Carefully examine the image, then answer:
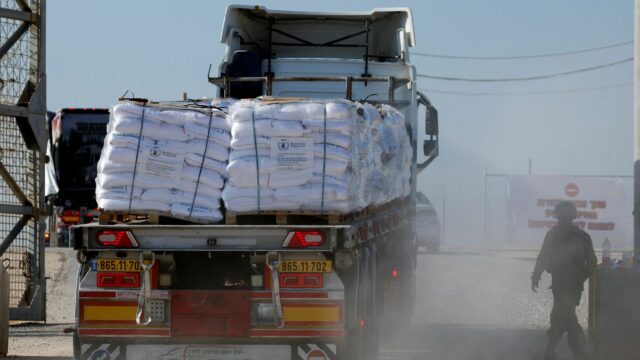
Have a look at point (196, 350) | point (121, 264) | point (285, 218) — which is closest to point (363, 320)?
point (285, 218)

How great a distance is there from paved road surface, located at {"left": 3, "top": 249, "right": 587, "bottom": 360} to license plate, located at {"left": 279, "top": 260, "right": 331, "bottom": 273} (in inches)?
161

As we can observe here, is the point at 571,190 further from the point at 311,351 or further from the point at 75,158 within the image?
the point at 311,351

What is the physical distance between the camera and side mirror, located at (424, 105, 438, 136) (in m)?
16.3

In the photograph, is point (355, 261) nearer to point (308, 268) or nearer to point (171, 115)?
point (308, 268)

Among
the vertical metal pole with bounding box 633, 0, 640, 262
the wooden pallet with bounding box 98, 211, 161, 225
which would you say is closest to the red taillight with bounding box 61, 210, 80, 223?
the vertical metal pole with bounding box 633, 0, 640, 262

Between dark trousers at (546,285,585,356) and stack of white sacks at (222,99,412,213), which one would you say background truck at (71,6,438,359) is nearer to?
stack of white sacks at (222,99,412,213)

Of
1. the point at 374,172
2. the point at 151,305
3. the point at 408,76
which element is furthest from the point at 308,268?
the point at 408,76

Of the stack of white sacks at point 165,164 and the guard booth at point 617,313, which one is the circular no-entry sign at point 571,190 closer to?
the guard booth at point 617,313

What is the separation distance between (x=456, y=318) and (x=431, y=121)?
3192mm

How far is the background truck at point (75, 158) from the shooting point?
30422mm

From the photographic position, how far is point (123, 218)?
9945mm

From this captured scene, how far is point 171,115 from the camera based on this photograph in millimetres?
9625

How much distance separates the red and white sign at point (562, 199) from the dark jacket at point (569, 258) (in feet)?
72.4

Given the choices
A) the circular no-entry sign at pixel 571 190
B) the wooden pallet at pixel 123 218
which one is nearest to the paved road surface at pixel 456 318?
the wooden pallet at pixel 123 218
